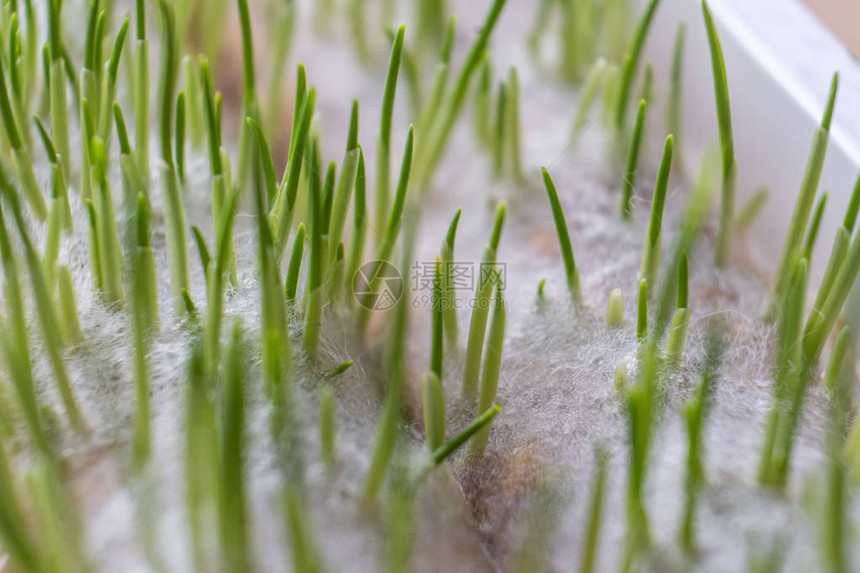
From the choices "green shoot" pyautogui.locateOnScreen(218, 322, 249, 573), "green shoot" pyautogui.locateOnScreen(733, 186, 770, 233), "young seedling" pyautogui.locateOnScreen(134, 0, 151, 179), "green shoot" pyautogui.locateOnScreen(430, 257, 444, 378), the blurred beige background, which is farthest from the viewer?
the blurred beige background

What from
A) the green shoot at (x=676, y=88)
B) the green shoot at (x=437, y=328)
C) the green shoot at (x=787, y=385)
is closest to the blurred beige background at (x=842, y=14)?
the green shoot at (x=676, y=88)

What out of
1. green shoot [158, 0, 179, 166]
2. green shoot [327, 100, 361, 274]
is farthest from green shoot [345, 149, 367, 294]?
green shoot [158, 0, 179, 166]

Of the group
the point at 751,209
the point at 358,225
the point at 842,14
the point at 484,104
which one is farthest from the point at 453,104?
the point at 842,14

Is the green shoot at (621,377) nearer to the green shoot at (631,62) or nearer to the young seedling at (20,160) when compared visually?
the green shoot at (631,62)

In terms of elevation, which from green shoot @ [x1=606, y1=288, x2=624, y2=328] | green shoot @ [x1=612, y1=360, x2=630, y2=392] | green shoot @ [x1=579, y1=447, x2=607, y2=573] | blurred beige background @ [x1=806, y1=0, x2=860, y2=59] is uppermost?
blurred beige background @ [x1=806, y1=0, x2=860, y2=59]

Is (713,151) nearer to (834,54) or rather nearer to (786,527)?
(834,54)

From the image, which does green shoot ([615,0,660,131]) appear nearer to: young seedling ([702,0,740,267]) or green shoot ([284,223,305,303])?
young seedling ([702,0,740,267])

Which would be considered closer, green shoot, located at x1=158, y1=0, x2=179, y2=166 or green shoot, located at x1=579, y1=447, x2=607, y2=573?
green shoot, located at x1=579, y1=447, x2=607, y2=573
